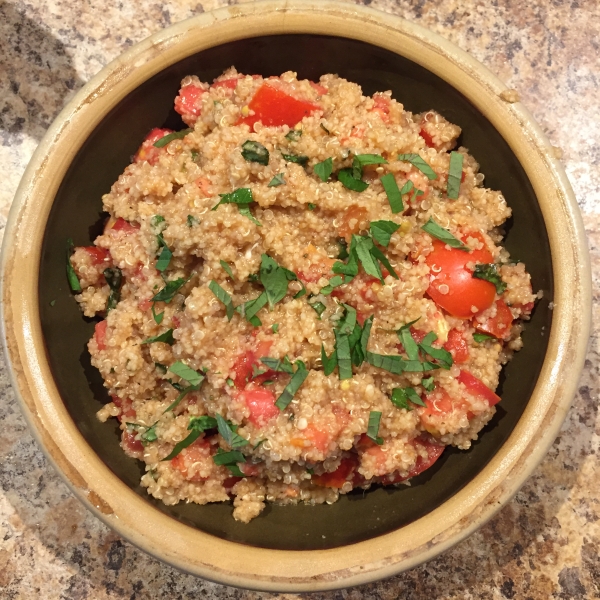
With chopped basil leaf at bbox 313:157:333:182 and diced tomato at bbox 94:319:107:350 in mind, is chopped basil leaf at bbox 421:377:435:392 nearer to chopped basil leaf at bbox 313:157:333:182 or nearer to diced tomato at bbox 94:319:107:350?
chopped basil leaf at bbox 313:157:333:182

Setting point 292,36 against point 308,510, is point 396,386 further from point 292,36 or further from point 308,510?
point 292,36

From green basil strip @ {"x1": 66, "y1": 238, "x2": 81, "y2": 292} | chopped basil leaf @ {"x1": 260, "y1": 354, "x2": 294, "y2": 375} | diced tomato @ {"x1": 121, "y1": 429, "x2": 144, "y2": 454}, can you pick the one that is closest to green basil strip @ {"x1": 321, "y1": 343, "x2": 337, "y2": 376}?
chopped basil leaf @ {"x1": 260, "y1": 354, "x2": 294, "y2": 375}

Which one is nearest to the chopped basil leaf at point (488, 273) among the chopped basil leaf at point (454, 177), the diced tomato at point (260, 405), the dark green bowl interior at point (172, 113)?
the dark green bowl interior at point (172, 113)

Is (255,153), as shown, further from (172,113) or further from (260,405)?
(260,405)

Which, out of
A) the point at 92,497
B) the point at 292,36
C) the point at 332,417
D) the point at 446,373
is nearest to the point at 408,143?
the point at 292,36

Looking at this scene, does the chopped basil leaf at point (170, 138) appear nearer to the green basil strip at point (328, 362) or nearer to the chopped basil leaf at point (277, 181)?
the chopped basil leaf at point (277, 181)
